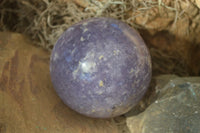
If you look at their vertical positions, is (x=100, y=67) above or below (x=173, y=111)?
above

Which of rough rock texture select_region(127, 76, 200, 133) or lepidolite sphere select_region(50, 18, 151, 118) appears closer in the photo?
lepidolite sphere select_region(50, 18, 151, 118)

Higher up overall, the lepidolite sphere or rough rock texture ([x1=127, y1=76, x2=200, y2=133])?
the lepidolite sphere

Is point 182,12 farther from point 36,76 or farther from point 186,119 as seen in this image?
point 36,76

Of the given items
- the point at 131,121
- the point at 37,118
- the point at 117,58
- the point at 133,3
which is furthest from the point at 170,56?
the point at 37,118

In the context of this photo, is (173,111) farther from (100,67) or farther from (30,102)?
(30,102)

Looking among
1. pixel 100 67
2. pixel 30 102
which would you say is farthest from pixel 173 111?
pixel 30 102
